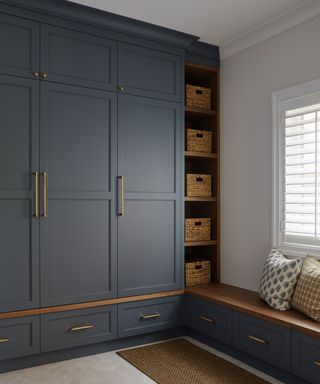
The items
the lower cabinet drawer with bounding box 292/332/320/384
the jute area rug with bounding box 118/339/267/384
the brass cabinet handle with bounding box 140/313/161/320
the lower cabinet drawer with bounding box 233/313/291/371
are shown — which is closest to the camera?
the lower cabinet drawer with bounding box 292/332/320/384

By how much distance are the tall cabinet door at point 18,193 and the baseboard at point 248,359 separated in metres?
1.37

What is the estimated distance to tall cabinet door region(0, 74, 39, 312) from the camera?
2654 millimetres

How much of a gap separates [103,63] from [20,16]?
0.64m

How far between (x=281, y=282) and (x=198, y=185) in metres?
1.21

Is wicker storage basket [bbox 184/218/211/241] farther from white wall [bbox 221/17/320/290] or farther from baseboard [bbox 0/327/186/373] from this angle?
baseboard [bbox 0/327/186/373]

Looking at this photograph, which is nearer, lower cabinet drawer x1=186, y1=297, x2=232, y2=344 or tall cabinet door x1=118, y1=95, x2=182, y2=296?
lower cabinet drawer x1=186, y1=297, x2=232, y2=344

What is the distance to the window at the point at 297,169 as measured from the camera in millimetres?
2848

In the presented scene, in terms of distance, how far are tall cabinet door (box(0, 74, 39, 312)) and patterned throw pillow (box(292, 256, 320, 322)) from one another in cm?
174

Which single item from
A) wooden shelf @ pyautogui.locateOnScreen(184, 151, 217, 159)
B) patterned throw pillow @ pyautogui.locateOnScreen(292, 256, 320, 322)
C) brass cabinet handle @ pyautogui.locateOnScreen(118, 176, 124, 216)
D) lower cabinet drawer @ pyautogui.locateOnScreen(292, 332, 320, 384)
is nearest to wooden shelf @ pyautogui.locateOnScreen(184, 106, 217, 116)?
wooden shelf @ pyautogui.locateOnScreen(184, 151, 217, 159)

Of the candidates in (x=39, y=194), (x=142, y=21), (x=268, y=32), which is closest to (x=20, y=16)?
(x=142, y=21)

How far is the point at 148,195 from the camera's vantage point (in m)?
3.23

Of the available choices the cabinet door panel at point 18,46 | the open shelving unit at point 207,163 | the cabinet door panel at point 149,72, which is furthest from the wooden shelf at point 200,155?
the cabinet door panel at point 18,46

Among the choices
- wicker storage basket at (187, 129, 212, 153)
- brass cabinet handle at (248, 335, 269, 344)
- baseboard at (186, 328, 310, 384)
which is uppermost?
wicker storage basket at (187, 129, 212, 153)

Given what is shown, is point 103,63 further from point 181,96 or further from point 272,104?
point 272,104
